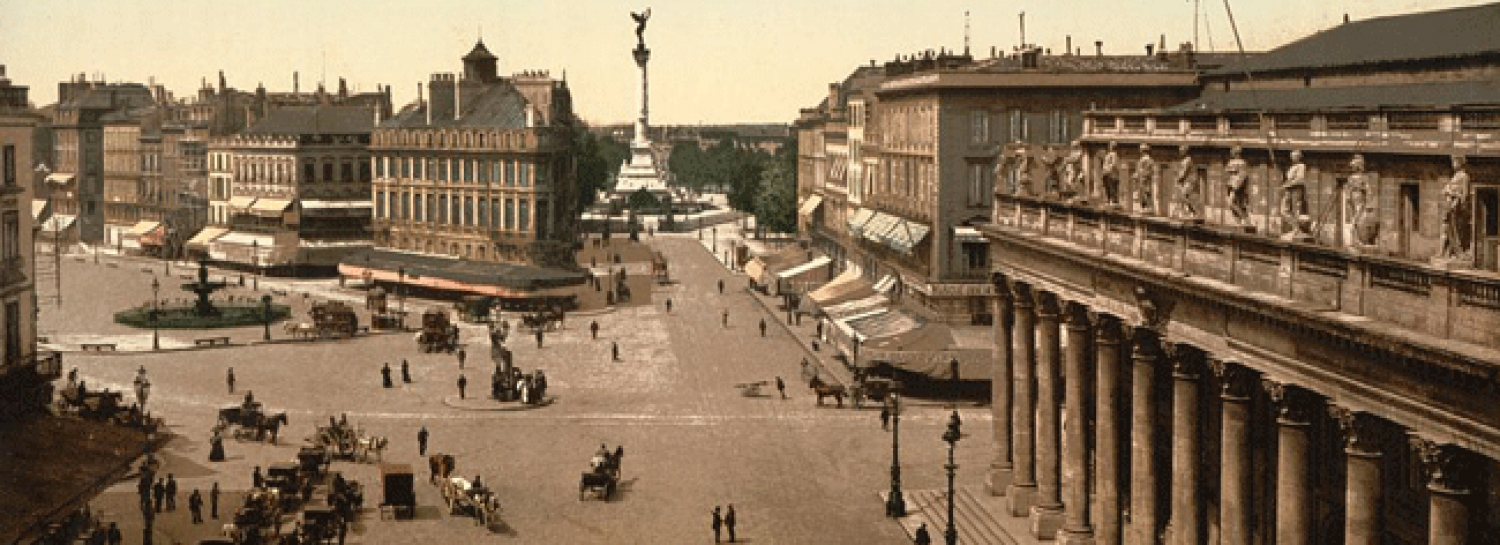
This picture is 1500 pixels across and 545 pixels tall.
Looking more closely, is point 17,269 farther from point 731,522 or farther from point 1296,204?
point 1296,204

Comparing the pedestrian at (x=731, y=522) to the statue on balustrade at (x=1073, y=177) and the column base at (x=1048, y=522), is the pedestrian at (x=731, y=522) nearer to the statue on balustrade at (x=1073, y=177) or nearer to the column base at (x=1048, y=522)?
the column base at (x=1048, y=522)

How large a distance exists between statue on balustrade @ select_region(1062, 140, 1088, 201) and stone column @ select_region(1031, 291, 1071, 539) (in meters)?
2.45

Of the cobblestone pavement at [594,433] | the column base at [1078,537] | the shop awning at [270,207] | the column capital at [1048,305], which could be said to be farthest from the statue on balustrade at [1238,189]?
the shop awning at [270,207]

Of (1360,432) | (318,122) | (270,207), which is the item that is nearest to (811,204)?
(318,122)

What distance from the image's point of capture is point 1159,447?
3909cm

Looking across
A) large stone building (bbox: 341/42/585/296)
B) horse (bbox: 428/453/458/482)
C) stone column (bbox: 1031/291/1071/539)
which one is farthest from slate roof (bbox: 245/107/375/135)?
stone column (bbox: 1031/291/1071/539)

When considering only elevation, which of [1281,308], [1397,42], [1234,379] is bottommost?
[1234,379]

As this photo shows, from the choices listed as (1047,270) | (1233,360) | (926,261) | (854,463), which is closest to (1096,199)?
(1047,270)

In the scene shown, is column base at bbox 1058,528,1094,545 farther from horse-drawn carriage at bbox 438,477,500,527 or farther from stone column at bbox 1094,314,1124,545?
horse-drawn carriage at bbox 438,477,500,527

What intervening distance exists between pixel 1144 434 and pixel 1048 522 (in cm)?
780

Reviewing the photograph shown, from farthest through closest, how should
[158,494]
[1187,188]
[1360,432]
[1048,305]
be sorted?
[158,494]
[1048,305]
[1187,188]
[1360,432]

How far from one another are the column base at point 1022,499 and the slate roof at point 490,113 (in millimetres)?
76575

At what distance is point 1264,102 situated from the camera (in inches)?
1710

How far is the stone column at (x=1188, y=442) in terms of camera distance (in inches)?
1242
